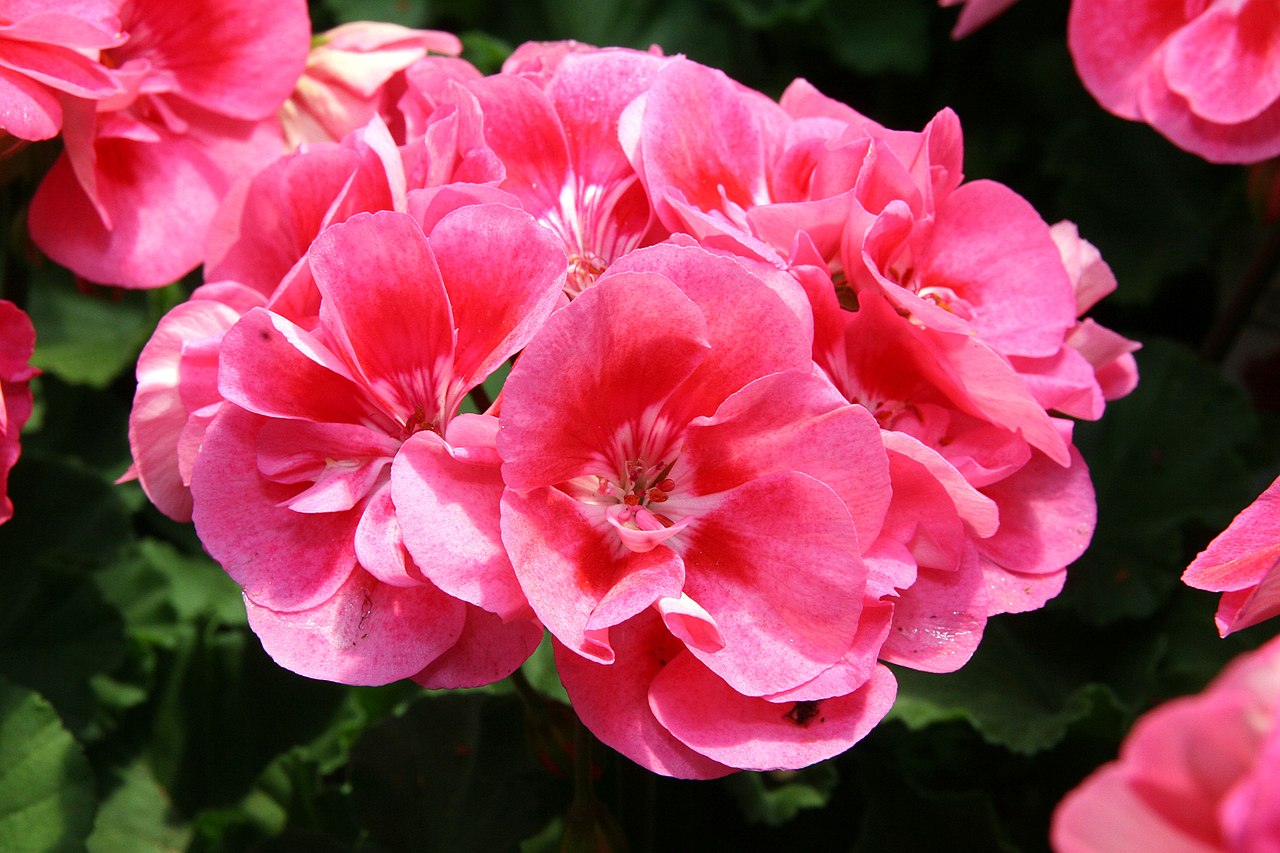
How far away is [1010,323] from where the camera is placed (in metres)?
0.81

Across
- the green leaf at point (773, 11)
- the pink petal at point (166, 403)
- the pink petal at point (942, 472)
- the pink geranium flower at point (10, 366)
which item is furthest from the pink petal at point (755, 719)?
the green leaf at point (773, 11)

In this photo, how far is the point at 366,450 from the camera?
71cm

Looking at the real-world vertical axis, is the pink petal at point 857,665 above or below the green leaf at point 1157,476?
above

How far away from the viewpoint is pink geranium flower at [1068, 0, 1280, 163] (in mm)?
1017

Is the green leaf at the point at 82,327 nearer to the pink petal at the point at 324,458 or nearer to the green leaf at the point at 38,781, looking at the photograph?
the green leaf at the point at 38,781

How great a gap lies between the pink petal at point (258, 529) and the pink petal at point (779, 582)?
0.20m

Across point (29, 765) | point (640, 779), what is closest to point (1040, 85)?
point (640, 779)

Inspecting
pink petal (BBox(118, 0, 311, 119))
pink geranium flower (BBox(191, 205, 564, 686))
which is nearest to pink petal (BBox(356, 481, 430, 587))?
pink geranium flower (BBox(191, 205, 564, 686))

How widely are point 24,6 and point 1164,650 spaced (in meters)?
1.24

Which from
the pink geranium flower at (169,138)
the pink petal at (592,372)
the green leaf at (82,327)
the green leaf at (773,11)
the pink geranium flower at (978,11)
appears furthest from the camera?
the green leaf at (773,11)

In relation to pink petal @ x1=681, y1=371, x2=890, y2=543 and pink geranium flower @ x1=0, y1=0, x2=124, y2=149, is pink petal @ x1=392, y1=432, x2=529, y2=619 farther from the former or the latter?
pink geranium flower @ x1=0, y1=0, x2=124, y2=149

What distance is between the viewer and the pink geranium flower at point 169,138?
96 centimetres

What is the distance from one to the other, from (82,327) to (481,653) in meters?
1.25

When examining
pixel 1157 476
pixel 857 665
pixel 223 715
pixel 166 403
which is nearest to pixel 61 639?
pixel 223 715
